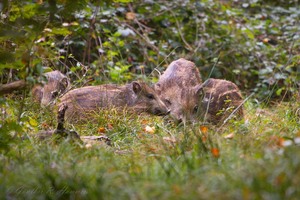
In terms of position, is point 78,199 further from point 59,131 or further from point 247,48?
point 247,48

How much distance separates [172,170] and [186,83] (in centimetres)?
529

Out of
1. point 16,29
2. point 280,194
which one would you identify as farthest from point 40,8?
point 280,194

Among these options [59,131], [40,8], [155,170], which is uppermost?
[40,8]

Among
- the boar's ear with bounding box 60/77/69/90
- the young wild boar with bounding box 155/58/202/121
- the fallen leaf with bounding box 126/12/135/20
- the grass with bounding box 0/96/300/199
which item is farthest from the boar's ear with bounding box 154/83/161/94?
the grass with bounding box 0/96/300/199

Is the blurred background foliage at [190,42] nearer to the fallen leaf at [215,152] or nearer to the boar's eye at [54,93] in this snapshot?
the boar's eye at [54,93]

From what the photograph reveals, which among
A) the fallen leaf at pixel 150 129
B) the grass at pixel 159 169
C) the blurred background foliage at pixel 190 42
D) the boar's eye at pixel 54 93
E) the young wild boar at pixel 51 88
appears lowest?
the blurred background foliage at pixel 190 42

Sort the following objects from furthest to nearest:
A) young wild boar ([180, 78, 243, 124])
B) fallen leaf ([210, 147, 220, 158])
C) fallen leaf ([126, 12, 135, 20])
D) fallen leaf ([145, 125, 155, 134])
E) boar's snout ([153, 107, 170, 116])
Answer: fallen leaf ([126, 12, 135, 20])
boar's snout ([153, 107, 170, 116])
young wild boar ([180, 78, 243, 124])
fallen leaf ([145, 125, 155, 134])
fallen leaf ([210, 147, 220, 158])

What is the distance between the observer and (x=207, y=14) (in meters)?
12.9

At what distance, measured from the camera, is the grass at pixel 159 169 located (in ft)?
11.8

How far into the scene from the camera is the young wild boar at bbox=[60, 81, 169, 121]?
8258 mm

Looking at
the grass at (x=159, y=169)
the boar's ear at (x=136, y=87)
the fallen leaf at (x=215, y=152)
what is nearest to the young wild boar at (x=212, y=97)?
the boar's ear at (x=136, y=87)

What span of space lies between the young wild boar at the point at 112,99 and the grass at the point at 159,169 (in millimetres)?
1755

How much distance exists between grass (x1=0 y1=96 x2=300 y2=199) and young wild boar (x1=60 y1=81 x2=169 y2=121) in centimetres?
176

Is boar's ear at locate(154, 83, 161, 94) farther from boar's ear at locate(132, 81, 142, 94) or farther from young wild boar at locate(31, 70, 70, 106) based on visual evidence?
young wild boar at locate(31, 70, 70, 106)
